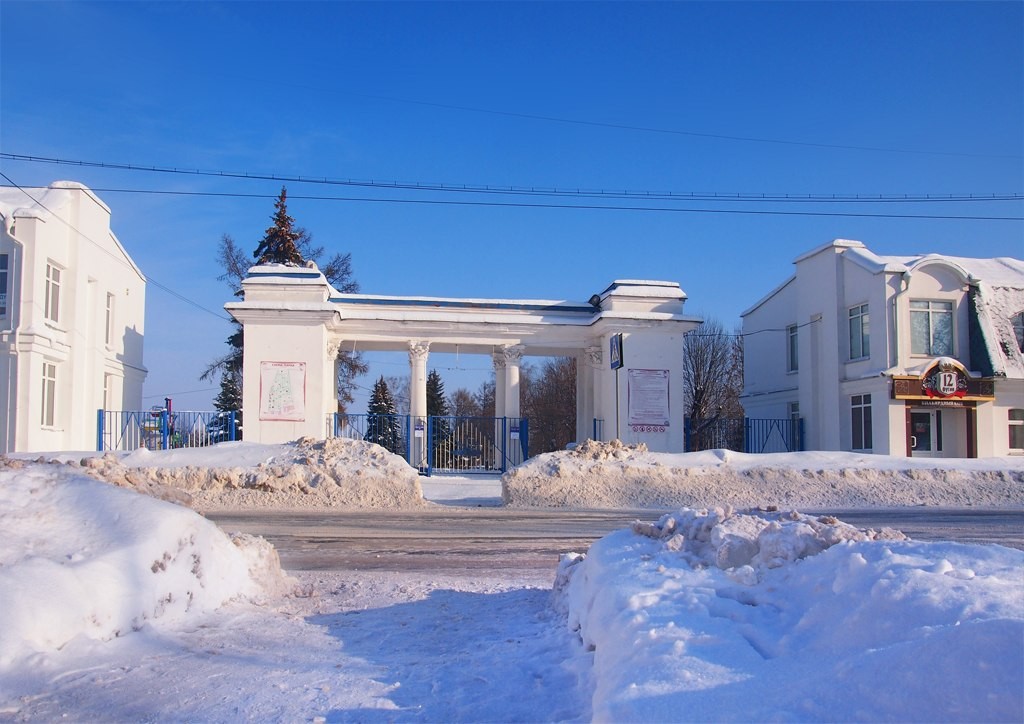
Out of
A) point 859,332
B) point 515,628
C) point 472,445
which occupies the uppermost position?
point 859,332

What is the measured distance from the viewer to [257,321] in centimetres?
2541

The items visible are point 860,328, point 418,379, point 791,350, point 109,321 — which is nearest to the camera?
point 418,379

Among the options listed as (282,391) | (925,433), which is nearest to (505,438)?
(282,391)

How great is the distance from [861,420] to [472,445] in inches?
549

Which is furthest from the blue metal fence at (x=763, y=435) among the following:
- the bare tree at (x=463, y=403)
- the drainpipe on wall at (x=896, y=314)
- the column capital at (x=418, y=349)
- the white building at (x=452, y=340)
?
the bare tree at (x=463, y=403)

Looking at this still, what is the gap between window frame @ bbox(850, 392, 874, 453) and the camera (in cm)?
2686

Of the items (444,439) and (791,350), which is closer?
(444,439)

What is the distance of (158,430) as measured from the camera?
26031 millimetres

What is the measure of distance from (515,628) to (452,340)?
21.1 meters

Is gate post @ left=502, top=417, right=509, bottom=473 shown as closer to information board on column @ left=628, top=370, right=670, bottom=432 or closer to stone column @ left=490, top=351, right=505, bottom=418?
stone column @ left=490, top=351, right=505, bottom=418

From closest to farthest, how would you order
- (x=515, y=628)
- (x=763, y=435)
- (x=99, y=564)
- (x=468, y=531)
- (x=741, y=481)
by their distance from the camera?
(x=99, y=564) → (x=515, y=628) → (x=468, y=531) → (x=741, y=481) → (x=763, y=435)

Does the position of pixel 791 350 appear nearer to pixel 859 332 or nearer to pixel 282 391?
pixel 859 332

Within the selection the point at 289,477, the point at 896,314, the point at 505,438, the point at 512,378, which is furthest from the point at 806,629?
the point at 896,314

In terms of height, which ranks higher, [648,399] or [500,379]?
[500,379]
